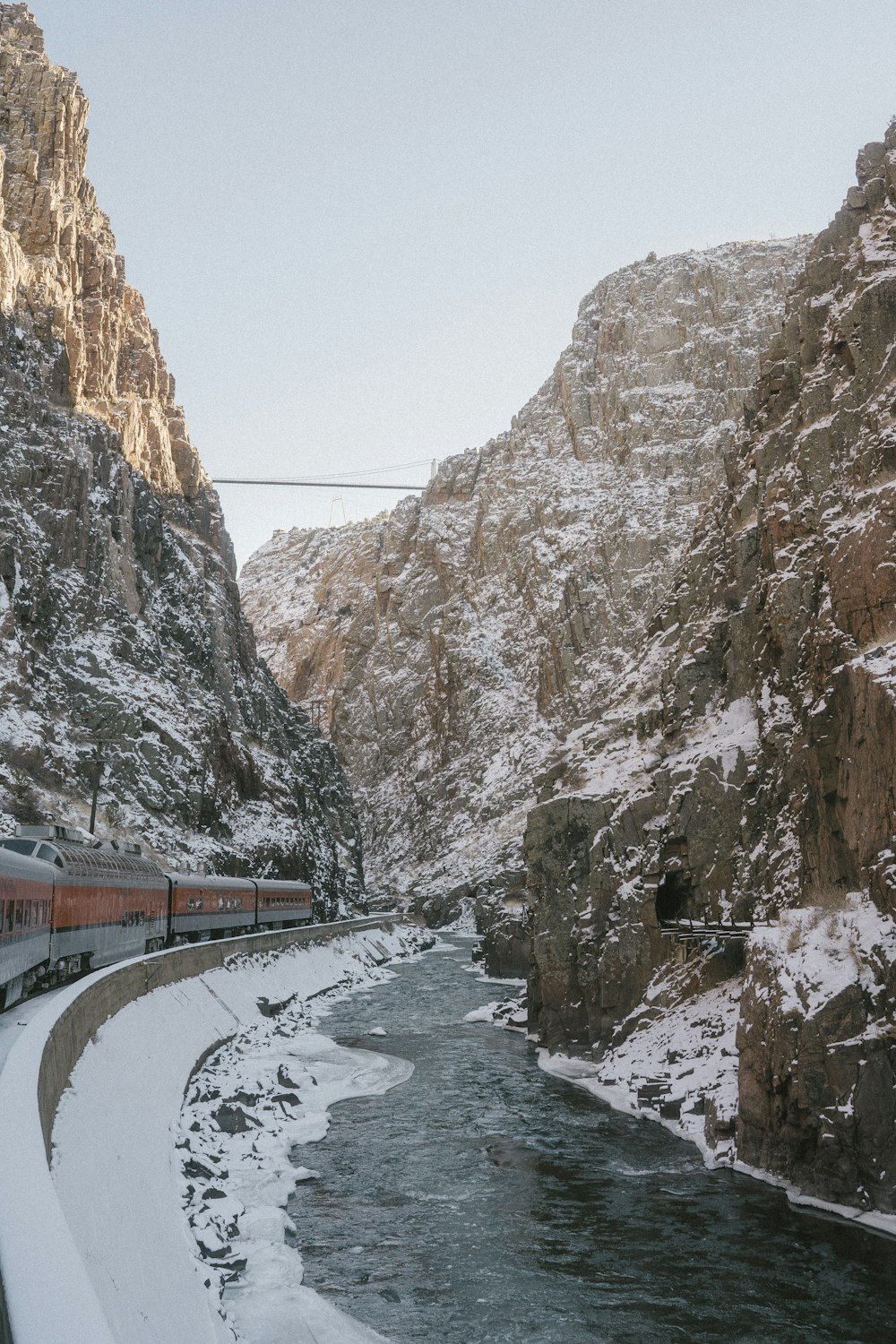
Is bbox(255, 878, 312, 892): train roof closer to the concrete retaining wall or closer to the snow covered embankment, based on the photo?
the snow covered embankment

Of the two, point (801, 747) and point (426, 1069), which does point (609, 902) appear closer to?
point (426, 1069)

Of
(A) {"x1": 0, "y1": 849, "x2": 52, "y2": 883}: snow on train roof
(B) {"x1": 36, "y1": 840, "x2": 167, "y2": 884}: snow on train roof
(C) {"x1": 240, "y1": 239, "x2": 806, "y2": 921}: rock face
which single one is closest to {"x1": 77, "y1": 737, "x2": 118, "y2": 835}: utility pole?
(B) {"x1": 36, "y1": 840, "x2": 167, "y2": 884}: snow on train roof

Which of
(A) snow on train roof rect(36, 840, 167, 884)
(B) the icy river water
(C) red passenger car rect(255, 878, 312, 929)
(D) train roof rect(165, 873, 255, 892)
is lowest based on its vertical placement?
(B) the icy river water

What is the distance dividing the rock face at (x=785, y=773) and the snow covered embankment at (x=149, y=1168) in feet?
28.9

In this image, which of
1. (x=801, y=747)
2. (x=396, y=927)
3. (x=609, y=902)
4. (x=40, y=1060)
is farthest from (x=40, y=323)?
(x=40, y=1060)

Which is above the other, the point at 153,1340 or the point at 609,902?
the point at 609,902

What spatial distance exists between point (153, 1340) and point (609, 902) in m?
25.8

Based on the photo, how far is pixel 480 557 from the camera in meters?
175

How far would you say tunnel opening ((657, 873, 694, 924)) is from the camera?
33031mm

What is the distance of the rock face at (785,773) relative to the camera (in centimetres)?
1956

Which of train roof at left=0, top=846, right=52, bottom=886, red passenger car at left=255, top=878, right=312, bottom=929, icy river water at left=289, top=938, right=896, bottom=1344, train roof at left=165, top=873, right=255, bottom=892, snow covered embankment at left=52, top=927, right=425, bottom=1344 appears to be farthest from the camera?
red passenger car at left=255, top=878, right=312, bottom=929

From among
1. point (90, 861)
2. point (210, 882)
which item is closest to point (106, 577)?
point (210, 882)

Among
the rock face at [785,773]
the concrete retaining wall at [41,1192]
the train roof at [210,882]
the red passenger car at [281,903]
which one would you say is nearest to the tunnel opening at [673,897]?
the rock face at [785,773]

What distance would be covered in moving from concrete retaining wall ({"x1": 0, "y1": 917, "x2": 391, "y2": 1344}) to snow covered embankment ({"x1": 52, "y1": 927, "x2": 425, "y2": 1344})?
1.75 feet
